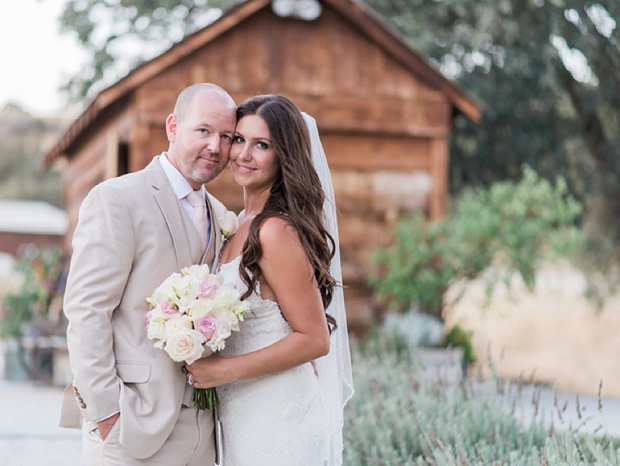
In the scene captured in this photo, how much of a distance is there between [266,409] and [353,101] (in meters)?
9.61

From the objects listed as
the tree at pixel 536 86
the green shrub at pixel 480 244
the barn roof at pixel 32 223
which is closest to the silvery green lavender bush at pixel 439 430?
the green shrub at pixel 480 244

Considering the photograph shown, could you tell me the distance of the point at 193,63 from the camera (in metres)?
12.6

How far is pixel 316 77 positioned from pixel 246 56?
1.03 meters

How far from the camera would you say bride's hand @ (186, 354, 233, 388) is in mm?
3873

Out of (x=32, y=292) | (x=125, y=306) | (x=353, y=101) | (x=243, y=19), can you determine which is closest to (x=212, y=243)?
(x=125, y=306)

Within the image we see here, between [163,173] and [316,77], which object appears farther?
[316,77]

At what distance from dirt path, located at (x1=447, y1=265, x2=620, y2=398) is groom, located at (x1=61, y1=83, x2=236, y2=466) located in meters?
9.53

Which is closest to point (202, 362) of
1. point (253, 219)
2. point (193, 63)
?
point (253, 219)

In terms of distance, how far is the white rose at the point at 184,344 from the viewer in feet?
12.0

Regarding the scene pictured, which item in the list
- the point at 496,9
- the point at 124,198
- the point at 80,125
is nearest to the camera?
the point at 124,198

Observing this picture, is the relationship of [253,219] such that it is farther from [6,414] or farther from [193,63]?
[193,63]

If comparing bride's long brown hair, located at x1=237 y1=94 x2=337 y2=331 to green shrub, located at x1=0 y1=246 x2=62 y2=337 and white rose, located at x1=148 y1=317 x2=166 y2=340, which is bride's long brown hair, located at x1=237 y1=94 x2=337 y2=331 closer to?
white rose, located at x1=148 y1=317 x2=166 y2=340

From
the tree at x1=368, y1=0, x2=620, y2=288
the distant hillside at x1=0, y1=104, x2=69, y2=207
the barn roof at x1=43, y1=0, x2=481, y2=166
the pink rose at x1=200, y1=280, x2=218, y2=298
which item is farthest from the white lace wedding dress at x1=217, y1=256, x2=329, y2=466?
the distant hillside at x1=0, y1=104, x2=69, y2=207

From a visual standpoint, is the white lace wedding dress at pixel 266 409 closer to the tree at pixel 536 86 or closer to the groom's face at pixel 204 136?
the groom's face at pixel 204 136
